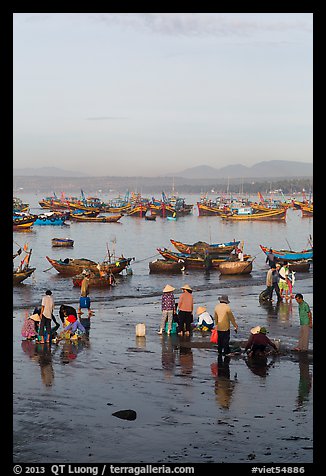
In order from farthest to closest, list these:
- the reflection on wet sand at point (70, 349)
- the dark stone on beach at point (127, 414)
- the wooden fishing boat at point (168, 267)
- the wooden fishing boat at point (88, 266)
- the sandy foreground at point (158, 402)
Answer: the wooden fishing boat at point (168, 267), the wooden fishing boat at point (88, 266), the reflection on wet sand at point (70, 349), the dark stone on beach at point (127, 414), the sandy foreground at point (158, 402)

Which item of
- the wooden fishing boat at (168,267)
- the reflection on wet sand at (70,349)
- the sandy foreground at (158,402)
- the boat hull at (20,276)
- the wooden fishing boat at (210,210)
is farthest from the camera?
the wooden fishing boat at (210,210)

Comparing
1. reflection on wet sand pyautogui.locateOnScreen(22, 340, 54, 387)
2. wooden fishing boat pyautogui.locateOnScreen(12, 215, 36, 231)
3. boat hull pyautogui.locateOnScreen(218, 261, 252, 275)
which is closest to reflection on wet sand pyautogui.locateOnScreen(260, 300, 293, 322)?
reflection on wet sand pyautogui.locateOnScreen(22, 340, 54, 387)

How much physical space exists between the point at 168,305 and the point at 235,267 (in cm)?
2167

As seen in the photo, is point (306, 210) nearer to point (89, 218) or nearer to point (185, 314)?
point (89, 218)

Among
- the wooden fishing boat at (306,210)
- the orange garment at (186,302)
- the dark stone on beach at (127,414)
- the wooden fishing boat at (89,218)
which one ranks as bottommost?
the dark stone on beach at (127,414)

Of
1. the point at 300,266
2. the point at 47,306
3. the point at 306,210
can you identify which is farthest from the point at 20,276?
the point at 306,210

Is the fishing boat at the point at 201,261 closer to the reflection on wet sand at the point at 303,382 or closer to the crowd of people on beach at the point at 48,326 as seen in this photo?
the crowd of people on beach at the point at 48,326

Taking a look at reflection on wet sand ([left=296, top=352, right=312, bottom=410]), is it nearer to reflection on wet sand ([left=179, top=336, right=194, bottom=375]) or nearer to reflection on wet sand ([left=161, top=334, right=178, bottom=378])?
reflection on wet sand ([left=179, top=336, right=194, bottom=375])

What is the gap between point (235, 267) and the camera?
39281 mm

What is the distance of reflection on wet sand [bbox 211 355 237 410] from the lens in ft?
41.2

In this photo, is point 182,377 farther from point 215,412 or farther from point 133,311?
point 133,311

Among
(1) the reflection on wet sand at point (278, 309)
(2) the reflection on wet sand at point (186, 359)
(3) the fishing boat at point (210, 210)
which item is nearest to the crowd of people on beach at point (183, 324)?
(2) the reflection on wet sand at point (186, 359)

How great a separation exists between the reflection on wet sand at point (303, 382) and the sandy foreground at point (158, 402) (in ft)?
0.05

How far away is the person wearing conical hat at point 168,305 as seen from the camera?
17.7 metres
